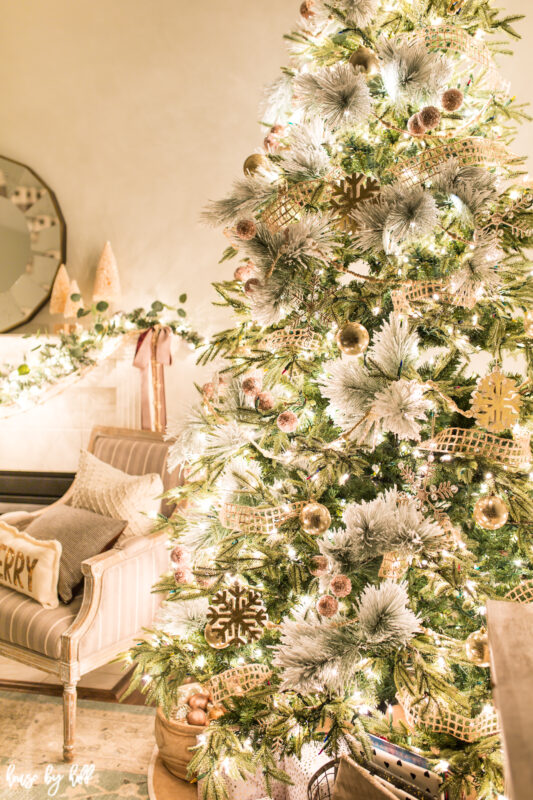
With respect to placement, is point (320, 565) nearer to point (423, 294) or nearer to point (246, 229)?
point (423, 294)

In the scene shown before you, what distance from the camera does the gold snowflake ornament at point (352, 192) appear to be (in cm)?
147

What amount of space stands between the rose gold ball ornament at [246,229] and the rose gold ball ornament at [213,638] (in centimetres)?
102

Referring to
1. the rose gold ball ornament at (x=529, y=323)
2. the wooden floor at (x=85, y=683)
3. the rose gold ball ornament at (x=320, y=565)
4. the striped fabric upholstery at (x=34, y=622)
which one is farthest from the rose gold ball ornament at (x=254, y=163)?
the wooden floor at (x=85, y=683)

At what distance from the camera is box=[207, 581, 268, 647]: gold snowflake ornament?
4.71 ft

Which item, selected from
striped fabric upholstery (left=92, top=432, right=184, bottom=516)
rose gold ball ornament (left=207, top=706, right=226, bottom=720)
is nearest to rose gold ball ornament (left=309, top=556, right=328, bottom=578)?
rose gold ball ornament (left=207, top=706, right=226, bottom=720)

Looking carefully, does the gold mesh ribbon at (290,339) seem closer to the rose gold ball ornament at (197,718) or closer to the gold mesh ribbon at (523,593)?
the gold mesh ribbon at (523,593)

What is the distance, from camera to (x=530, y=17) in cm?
242

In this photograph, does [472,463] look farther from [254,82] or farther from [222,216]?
[254,82]

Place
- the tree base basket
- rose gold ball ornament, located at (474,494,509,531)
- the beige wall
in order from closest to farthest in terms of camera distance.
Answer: rose gold ball ornament, located at (474,494,509,531) → the tree base basket → the beige wall

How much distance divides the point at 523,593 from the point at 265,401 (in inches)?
29.8

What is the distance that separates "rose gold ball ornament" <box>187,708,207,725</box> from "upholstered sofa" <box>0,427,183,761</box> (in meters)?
0.35

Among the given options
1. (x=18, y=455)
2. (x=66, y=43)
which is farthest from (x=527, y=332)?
(x=66, y=43)

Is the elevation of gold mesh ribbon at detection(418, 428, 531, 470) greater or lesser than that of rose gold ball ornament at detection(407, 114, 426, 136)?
lesser

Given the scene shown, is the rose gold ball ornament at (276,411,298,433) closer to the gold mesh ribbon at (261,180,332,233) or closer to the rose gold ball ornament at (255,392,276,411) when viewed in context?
the rose gold ball ornament at (255,392,276,411)
